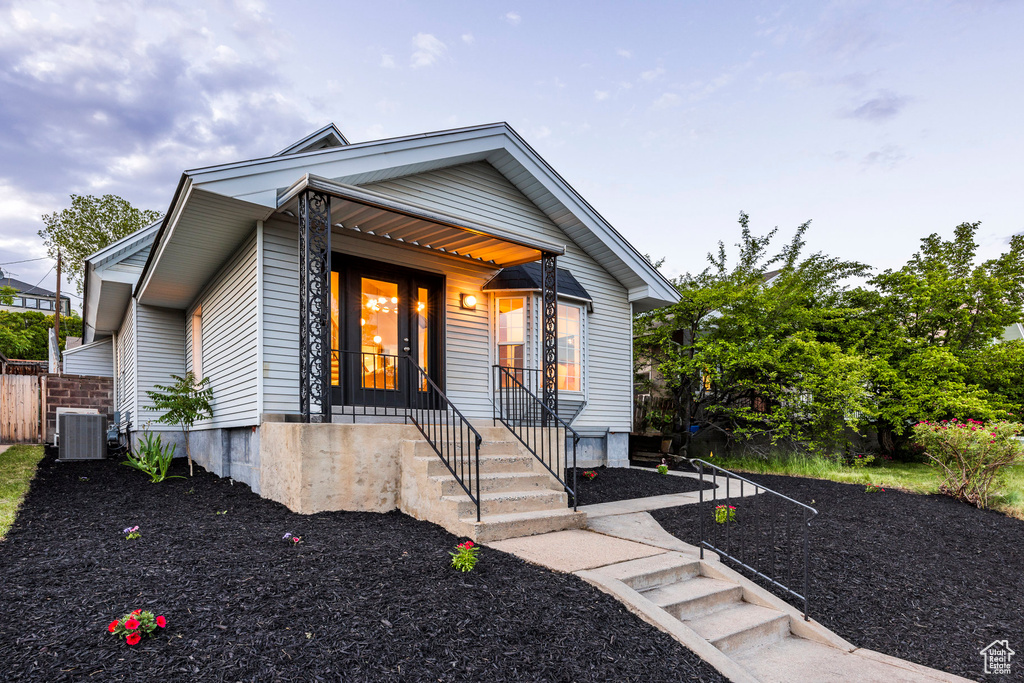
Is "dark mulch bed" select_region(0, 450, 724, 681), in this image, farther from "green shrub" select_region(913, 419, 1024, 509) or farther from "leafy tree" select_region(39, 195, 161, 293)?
"leafy tree" select_region(39, 195, 161, 293)

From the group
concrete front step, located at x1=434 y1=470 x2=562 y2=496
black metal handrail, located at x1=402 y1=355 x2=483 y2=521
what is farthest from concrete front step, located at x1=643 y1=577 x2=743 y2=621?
concrete front step, located at x1=434 y1=470 x2=562 y2=496

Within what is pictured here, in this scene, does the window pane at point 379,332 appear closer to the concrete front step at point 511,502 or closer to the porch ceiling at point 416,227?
the porch ceiling at point 416,227

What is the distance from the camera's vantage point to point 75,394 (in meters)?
12.3

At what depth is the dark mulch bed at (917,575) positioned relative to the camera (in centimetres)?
370

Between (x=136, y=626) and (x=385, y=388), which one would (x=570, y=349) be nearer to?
(x=385, y=388)

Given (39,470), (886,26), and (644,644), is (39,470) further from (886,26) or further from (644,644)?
(886,26)

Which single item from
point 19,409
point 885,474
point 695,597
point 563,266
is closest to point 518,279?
point 563,266

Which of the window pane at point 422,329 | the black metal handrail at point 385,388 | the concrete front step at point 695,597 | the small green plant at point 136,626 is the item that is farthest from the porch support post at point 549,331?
the small green plant at point 136,626

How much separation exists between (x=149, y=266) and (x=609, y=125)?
981 centimetres

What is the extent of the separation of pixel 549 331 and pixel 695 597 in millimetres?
4207

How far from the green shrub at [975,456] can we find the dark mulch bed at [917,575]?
372mm

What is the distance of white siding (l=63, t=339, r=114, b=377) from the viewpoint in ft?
46.3

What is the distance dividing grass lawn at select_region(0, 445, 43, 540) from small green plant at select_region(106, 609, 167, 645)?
8.28 feet

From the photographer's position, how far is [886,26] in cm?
857
